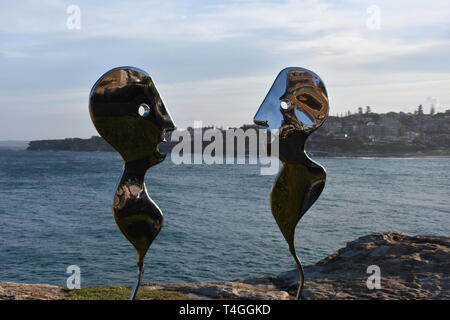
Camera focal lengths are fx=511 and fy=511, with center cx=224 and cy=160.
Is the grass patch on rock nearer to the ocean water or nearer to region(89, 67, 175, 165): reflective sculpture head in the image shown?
region(89, 67, 175, 165): reflective sculpture head

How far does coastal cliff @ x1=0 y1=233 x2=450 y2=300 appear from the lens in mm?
7988

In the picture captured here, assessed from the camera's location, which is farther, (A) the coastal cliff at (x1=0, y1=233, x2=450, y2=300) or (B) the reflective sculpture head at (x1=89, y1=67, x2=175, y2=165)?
(A) the coastal cliff at (x1=0, y1=233, x2=450, y2=300)

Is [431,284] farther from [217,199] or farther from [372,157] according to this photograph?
[372,157]

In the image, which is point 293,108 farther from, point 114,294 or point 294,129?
point 114,294

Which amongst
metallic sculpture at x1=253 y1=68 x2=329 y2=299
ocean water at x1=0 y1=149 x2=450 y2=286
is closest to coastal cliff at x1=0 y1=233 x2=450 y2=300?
metallic sculpture at x1=253 y1=68 x2=329 y2=299

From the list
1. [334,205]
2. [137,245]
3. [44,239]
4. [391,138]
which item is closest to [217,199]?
[334,205]

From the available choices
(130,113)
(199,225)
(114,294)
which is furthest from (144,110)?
(199,225)

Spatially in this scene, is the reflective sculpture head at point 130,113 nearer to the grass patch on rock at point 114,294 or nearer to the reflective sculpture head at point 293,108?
the reflective sculpture head at point 293,108

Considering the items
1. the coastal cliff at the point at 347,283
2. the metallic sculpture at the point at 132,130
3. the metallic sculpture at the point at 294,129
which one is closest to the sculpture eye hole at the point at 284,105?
the metallic sculpture at the point at 294,129

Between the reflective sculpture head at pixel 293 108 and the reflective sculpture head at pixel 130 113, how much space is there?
1.07m

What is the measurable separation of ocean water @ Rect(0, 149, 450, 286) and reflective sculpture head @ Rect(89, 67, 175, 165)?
10325 mm
